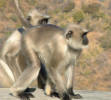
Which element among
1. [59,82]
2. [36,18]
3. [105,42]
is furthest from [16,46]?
[105,42]

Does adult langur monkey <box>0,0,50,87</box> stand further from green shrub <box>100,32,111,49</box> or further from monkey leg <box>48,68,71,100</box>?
green shrub <box>100,32,111,49</box>

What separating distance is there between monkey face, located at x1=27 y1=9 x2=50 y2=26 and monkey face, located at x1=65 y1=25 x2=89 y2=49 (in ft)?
3.33

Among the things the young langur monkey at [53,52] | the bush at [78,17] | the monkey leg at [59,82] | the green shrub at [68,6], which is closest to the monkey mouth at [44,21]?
the young langur monkey at [53,52]

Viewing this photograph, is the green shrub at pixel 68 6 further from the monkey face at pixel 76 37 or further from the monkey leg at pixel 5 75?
the monkey face at pixel 76 37

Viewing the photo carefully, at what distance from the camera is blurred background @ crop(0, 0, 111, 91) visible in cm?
2010

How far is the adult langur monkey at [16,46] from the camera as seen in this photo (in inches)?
229

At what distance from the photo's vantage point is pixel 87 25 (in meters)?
28.9

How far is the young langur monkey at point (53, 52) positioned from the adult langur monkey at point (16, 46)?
0.48 meters

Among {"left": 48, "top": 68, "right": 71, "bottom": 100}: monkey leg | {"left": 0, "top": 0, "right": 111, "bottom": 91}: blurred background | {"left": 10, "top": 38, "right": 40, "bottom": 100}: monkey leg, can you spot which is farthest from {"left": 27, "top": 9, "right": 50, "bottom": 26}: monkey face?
{"left": 0, "top": 0, "right": 111, "bottom": 91}: blurred background

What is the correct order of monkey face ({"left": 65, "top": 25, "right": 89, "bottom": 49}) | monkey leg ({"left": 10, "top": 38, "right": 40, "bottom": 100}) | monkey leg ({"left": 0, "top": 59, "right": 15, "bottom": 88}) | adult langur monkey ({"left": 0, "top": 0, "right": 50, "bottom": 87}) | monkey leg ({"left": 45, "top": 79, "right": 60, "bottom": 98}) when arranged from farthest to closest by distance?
monkey leg ({"left": 0, "top": 59, "right": 15, "bottom": 88}) → adult langur monkey ({"left": 0, "top": 0, "right": 50, "bottom": 87}) → monkey leg ({"left": 45, "top": 79, "right": 60, "bottom": 98}) → monkey leg ({"left": 10, "top": 38, "right": 40, "bottom": 100}) → monkey face ({"left": 65, "top": 25, "right": 89, "bottom": 49})

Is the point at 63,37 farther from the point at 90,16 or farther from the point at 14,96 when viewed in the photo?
the point at 90,16

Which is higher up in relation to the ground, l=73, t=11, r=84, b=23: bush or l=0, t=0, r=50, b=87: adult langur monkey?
l=0, t=0, r=50, b=87: adult langur monkey

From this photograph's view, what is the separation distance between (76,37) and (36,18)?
129 cm

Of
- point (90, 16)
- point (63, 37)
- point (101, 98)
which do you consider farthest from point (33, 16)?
point (90, 16)
